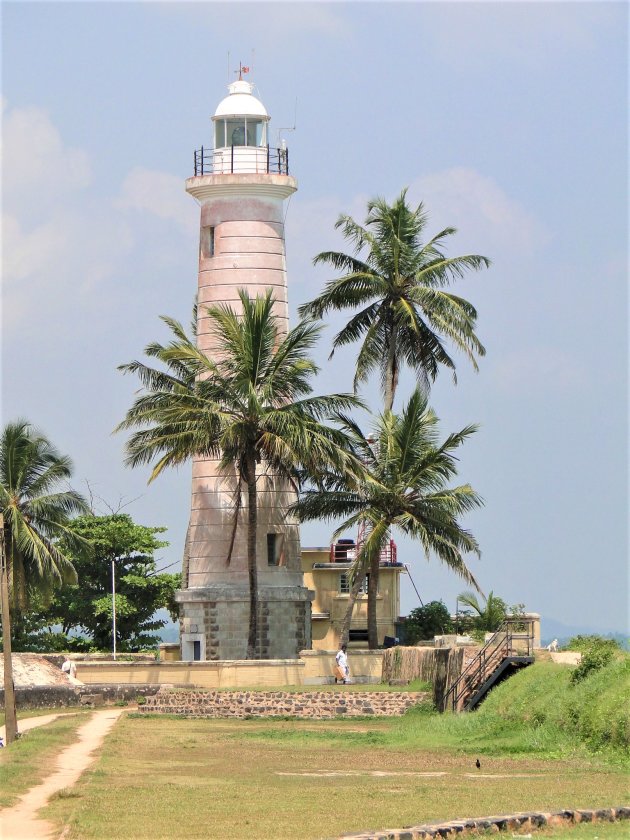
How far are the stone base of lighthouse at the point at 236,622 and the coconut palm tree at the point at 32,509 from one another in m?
3.89

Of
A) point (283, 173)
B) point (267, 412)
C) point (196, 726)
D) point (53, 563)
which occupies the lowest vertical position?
point (196, 726)

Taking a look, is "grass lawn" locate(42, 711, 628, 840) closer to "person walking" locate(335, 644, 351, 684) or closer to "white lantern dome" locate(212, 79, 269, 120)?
Result: "person walking" locate(335, 644, 351, 684)

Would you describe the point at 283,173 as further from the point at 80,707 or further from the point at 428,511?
the point at 80,707

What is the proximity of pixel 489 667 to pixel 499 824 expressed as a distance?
1789 centimetres

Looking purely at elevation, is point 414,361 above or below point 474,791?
above

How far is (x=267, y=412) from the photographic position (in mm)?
47531

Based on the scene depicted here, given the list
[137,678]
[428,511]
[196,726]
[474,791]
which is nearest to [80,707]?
[137,678]

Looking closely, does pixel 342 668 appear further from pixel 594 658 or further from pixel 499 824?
pixel 499 824

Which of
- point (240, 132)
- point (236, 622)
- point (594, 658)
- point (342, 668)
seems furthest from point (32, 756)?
point (240, 132)

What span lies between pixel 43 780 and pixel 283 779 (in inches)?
126

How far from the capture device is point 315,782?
75.2 feet

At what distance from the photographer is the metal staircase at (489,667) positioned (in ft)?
112

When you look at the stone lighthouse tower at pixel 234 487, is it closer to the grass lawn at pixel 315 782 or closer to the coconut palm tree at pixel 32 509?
the coconut palm tree at pixel 32 509

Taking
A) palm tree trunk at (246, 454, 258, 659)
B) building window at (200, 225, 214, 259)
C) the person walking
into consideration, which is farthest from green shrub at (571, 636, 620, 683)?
building window at (200, 225, 214, 259)
